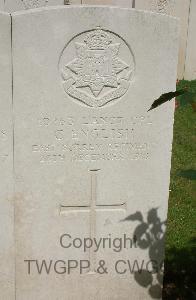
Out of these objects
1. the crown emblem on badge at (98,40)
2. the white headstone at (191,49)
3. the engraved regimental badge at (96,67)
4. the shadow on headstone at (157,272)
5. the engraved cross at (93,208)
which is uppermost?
the white headstone at (191,49)

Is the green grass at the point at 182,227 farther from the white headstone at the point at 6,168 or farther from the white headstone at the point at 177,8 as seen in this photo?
the white headstone at the point at 177,8

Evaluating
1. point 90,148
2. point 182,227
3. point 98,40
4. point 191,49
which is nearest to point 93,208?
point 90,148

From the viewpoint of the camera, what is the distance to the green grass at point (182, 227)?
362cm

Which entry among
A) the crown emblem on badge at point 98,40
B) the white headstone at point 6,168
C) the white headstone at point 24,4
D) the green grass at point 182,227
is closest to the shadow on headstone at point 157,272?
the green grass at point 182,227

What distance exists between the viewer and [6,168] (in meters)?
2.92

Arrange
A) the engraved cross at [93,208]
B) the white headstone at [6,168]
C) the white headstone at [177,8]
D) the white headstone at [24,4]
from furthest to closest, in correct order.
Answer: the white headstone at [177,8] → the white headstone at [24,4] → the engraved cross at [93,208] → the white headstone at [6,168]

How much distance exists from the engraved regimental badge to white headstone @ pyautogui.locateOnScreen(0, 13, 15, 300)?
315 mm

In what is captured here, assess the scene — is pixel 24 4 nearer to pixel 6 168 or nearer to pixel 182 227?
pixel 182 227

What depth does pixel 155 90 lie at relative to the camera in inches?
114

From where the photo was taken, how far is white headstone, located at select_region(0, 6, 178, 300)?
2.76 m

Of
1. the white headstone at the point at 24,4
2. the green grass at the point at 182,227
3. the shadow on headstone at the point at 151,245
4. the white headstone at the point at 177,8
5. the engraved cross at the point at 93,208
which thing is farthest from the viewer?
the white headstone at the point at 177,8

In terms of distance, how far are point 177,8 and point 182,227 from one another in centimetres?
661

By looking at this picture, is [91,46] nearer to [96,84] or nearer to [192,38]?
[96,84]

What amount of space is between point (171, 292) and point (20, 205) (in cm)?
134
